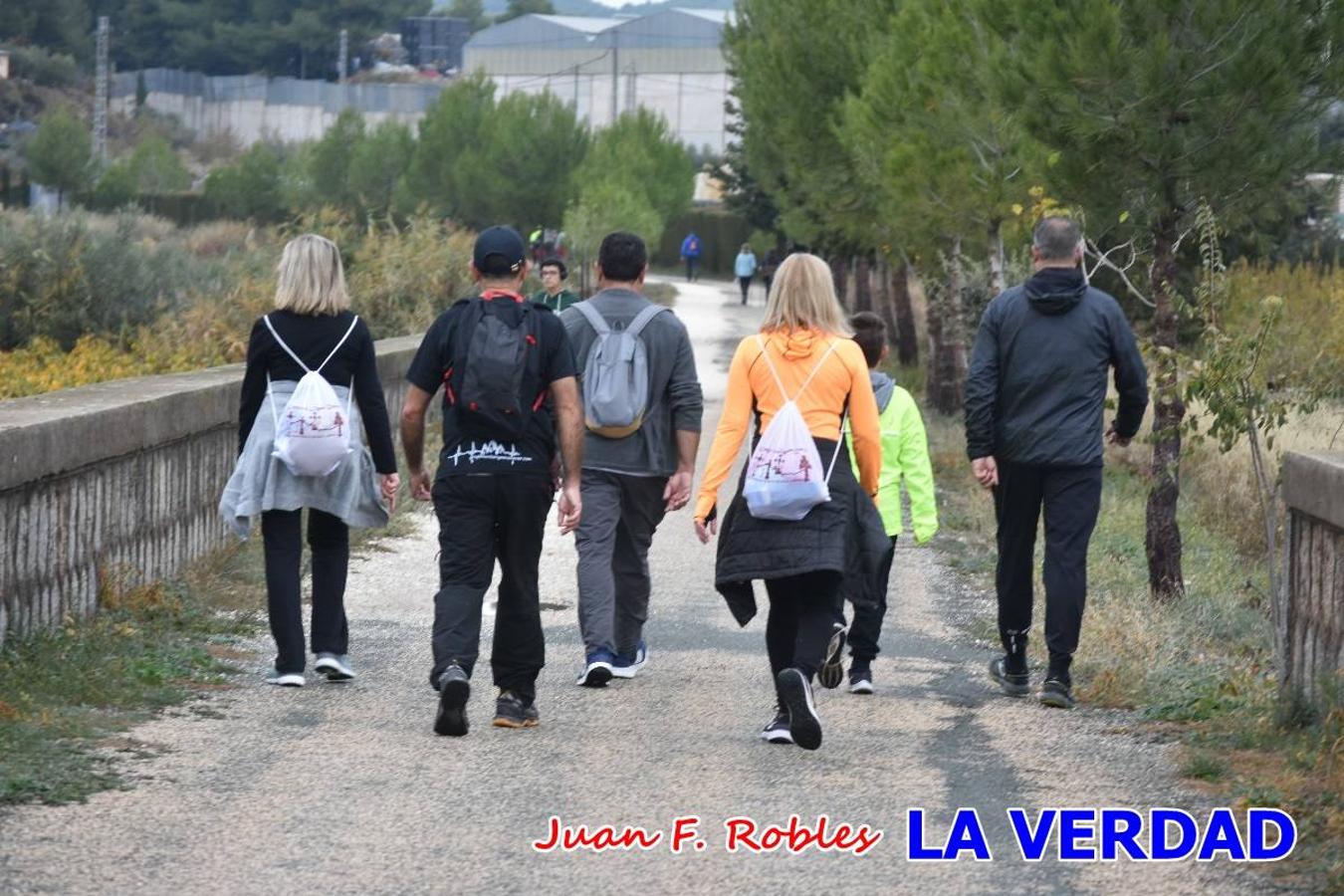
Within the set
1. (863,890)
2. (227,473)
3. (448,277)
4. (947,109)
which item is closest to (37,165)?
(448,277)

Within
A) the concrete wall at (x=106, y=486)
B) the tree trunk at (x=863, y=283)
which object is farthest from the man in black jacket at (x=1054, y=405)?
the tree trunk at (x=863, y=283)

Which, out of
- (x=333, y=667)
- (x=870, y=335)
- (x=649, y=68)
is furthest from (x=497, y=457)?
(x=649, y=68)

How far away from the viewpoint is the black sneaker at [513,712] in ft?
25.2

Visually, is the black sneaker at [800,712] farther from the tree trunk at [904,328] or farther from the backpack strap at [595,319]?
the tree trunk at [904,328]

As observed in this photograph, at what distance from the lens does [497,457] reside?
24.9ft

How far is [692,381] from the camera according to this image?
8734 millimetres

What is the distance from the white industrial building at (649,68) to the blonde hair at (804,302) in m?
101

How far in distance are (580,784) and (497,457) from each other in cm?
137

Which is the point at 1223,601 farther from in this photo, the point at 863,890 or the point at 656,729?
the point at 863,890

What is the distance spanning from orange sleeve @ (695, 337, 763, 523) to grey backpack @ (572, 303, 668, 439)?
863 mm

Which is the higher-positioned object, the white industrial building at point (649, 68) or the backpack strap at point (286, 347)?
the white industrial building at point (649, 68)

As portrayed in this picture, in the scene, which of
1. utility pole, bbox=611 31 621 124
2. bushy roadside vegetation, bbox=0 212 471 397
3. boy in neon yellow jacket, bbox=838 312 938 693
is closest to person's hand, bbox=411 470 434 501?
boy in neon yellow jacket, bbox=838 312 938 693

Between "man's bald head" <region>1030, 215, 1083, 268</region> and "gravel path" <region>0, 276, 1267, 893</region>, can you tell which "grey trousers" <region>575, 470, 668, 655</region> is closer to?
"gravel path" <region>0, 276, 1267, 893</region>

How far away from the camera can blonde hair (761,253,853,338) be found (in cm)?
765
